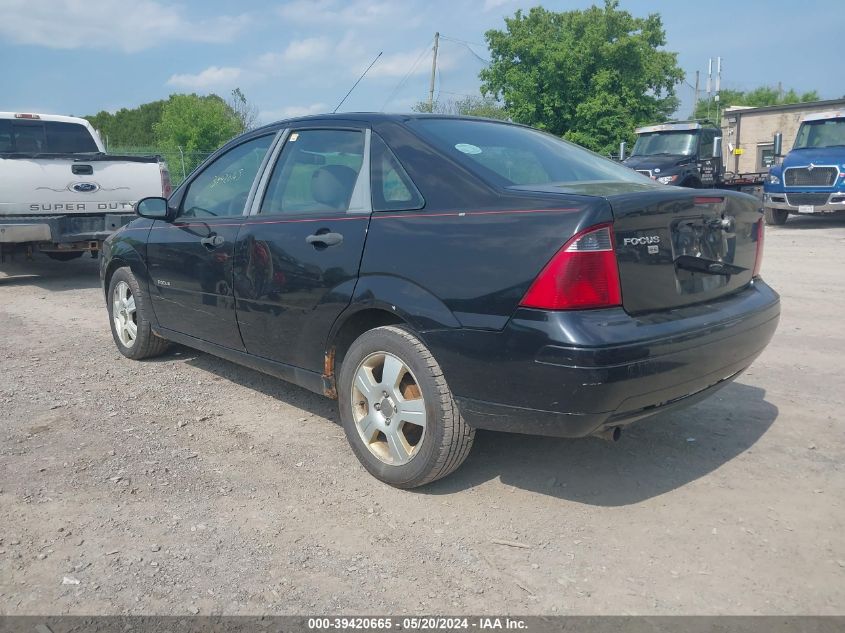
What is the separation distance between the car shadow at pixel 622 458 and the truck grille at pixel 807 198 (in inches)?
541

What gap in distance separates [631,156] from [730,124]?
10.6 meters

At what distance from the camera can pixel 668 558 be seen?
292 cm

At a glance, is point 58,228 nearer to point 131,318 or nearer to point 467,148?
point 131,318

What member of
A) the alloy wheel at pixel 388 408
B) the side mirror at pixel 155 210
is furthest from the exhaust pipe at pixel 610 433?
the side mirror at pixel 155 210

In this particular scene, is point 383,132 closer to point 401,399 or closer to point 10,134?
point 401,399

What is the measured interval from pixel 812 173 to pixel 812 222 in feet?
8.98

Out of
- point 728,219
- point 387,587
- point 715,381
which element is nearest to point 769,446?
point 715,381

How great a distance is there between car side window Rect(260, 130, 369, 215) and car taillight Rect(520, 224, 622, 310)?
1250 millimetres

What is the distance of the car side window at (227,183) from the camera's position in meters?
4.48

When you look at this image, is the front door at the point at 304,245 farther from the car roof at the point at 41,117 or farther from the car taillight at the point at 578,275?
the car roof at the point at 41,117

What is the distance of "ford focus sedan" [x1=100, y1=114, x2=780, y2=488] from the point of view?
2.86m

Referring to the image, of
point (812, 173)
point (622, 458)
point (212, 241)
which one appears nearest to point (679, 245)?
point (622, 458)

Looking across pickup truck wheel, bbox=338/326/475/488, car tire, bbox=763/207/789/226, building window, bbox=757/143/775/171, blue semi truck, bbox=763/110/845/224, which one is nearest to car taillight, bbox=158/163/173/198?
pickup truck wheel, bbox=338/326/475/488

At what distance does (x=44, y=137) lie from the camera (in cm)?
1038
